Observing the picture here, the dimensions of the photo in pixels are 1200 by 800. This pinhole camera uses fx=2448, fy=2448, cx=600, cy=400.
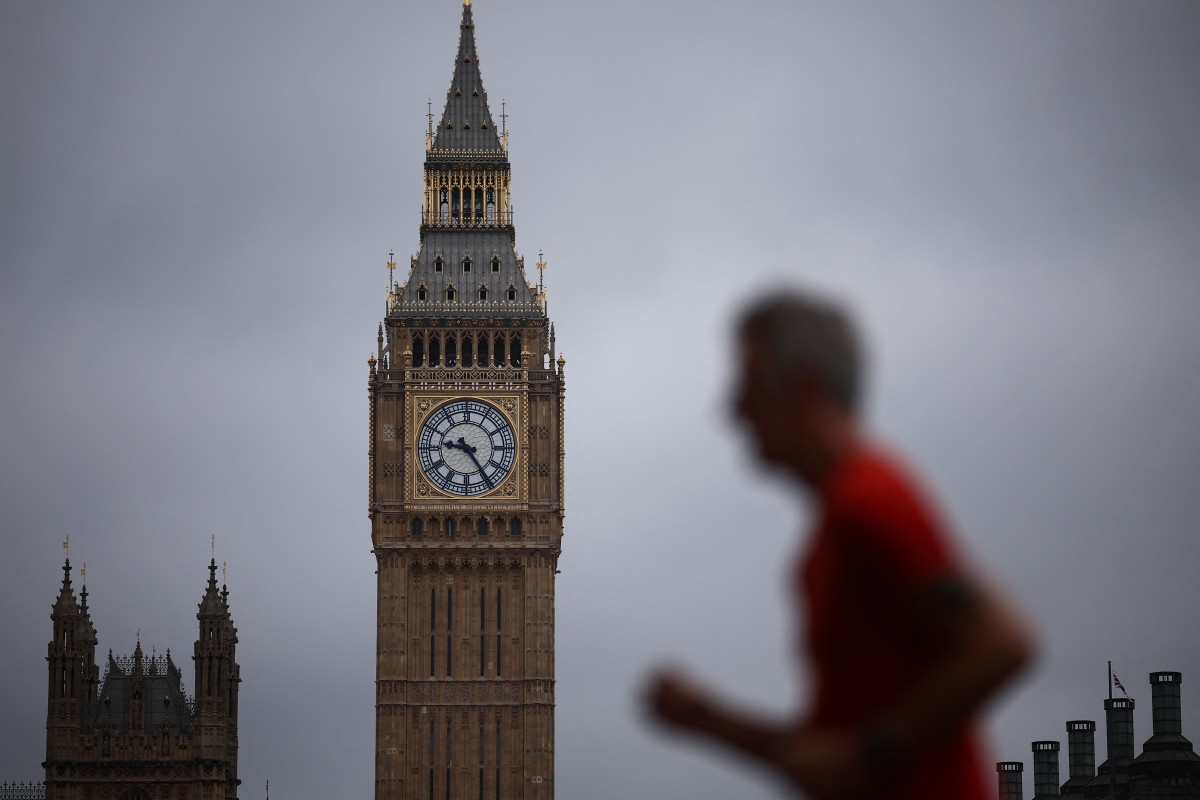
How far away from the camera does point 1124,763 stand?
295 feet

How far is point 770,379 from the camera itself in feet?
17.7

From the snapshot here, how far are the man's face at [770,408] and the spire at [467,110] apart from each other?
84.9m

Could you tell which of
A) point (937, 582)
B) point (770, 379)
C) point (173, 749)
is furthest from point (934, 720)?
A: point (173, 749)

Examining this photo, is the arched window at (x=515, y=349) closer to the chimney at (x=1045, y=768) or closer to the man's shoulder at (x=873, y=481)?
the chimney at (x=1045, y=768)

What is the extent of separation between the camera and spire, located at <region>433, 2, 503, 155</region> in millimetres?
90000

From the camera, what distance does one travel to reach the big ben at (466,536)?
8362 cm

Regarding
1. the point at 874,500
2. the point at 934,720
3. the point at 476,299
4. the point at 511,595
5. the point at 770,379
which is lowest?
the point at 934,720

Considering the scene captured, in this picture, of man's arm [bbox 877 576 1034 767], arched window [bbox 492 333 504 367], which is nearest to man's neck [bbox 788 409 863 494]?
man's arm [bbox 877 576 1034 767]

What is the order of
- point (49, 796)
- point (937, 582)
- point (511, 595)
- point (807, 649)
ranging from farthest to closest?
1. point (511, 595)
2. point (49, 796)
3. point (807, 649)
4. point (937, 582)

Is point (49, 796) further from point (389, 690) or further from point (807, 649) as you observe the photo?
point (807, 649)

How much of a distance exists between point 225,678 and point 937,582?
78.5 m

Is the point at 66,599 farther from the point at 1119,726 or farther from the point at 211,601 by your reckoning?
the point at 1119,726

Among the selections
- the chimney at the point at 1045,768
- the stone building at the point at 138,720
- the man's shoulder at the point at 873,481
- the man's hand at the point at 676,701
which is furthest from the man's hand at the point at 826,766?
the chimney at the point at 1045,768

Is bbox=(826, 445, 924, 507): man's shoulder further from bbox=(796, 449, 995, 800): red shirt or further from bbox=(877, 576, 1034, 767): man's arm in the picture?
bbox=(877, 576, 1034, 767): man's arm
